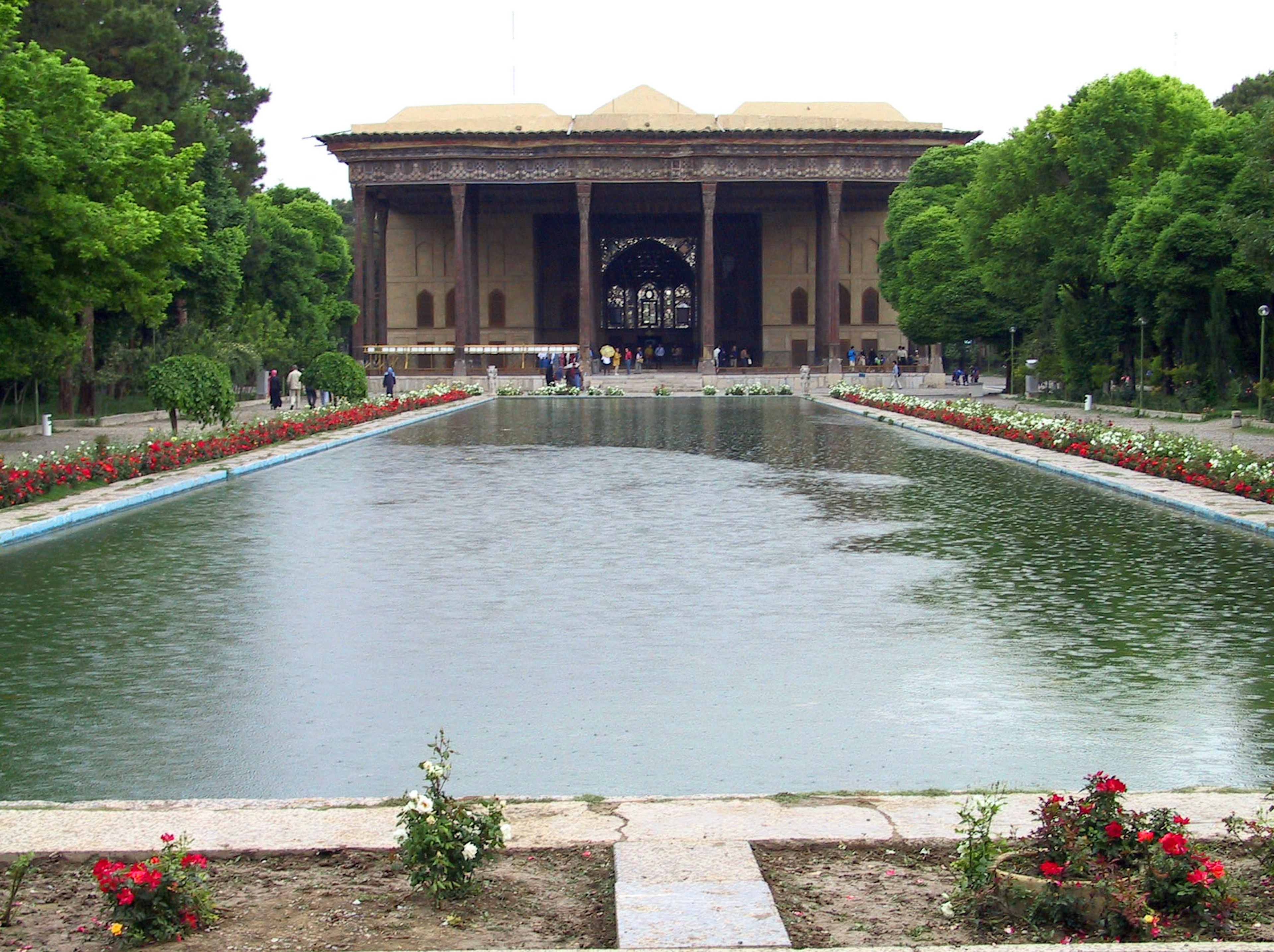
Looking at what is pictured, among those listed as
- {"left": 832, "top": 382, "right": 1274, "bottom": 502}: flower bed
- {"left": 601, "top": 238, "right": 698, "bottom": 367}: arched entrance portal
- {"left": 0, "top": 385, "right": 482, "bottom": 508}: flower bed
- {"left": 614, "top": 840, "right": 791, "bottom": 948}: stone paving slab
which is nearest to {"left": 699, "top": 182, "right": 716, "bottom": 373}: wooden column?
{"left": 601, "top": 238, "right": 698, "bottom": 367}: arched entrance portal

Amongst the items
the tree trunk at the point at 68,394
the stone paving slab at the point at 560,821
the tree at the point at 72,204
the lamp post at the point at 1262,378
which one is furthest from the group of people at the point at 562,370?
the stone paving slab at the point at 560,821

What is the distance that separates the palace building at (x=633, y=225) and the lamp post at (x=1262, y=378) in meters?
33.1

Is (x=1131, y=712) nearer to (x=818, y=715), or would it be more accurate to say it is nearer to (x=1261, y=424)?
(x=818, y=715)

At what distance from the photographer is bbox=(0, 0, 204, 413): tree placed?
23.7 m

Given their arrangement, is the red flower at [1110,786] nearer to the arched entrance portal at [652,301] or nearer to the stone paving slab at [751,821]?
the stone paving slab at [751,821]

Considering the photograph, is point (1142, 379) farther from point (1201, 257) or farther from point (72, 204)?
point (72, 204)

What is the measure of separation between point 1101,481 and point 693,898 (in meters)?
15.6

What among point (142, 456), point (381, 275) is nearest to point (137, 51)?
point (142, 456)

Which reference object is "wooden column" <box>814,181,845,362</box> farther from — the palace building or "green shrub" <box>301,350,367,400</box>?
"green shrub" <box>301,350,367,400</box>

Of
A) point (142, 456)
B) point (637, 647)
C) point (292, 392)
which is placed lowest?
point (637, 647)

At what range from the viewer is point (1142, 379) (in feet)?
118

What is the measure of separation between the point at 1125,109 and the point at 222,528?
103 feet

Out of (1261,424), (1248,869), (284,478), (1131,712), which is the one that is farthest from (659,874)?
(1261,424)

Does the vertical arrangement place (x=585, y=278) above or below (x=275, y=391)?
above
